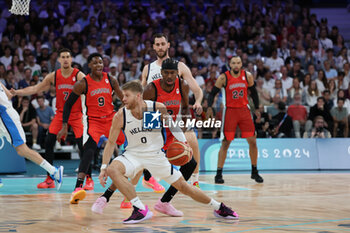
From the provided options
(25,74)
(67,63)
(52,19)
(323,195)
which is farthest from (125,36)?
(323,195)

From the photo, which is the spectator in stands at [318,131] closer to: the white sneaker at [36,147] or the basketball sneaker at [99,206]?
the white sneaker at [36,147]

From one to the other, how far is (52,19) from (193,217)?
1303 centimetres

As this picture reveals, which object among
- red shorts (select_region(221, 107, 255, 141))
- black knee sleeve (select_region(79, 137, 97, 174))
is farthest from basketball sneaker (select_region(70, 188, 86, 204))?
red shorts (select_region(221, 107, 255, 141))

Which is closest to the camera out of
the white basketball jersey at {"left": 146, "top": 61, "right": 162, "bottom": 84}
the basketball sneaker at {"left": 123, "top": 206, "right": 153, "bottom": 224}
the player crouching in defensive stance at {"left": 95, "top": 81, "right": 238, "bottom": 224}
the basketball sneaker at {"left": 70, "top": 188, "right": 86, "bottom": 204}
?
the basketball sneaker at {"left": 123, "top": 206, "right": 153, "bottom": 224}

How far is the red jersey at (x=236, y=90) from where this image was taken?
1056 centimetres

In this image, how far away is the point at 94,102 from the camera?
8891 mm

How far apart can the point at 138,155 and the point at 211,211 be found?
47.0 inches

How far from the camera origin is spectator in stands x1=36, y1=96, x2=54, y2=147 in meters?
14.5

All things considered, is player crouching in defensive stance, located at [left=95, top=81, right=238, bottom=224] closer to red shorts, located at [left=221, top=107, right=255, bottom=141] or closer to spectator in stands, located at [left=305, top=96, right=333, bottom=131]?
red shorts, located at [left=221, top=107, right=255, bottom=141]

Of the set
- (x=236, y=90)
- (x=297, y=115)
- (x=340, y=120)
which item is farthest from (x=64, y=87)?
(x=340, y=120)

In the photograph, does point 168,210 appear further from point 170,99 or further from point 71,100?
point 71,100

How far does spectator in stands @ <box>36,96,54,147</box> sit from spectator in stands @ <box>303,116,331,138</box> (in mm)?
6344

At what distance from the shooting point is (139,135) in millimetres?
6320

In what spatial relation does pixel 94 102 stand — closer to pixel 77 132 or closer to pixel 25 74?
pixel 77 132
